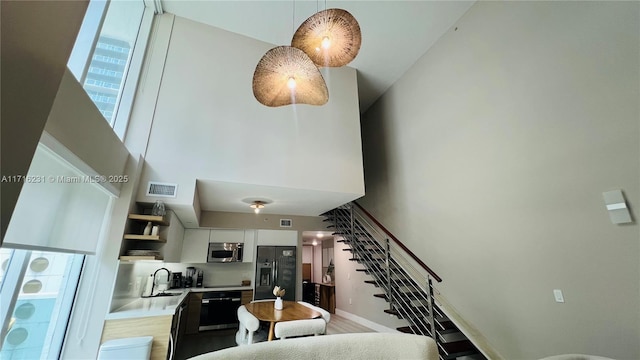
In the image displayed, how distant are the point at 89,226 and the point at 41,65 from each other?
6.30 ft

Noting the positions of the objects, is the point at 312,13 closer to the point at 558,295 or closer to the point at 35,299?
the point at 35,299

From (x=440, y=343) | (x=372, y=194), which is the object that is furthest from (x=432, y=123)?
(x=440, y=343)

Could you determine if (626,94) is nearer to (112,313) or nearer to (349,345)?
(349,345)

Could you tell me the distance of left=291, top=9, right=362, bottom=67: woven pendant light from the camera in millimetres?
1979

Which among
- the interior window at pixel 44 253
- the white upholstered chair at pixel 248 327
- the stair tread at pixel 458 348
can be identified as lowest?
the stair tread at pixel 458 348

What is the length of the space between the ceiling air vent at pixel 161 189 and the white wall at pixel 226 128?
0.07 m

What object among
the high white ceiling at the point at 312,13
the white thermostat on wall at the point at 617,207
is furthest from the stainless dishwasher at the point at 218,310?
the white thermostat on wall at the point at 617,207

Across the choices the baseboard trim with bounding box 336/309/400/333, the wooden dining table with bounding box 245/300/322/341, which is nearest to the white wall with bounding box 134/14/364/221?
the wooden dining table with bounding box 245/300/322/341

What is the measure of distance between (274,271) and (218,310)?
130 centimetres

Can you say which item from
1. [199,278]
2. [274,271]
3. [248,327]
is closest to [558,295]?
[248,327]

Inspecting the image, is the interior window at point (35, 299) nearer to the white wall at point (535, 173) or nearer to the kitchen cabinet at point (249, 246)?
the kitchen cabinet at point (249, 246)

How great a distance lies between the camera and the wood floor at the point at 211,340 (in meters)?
4.14

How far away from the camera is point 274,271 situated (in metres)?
5.66

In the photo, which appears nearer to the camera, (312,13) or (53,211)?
(53,211)
